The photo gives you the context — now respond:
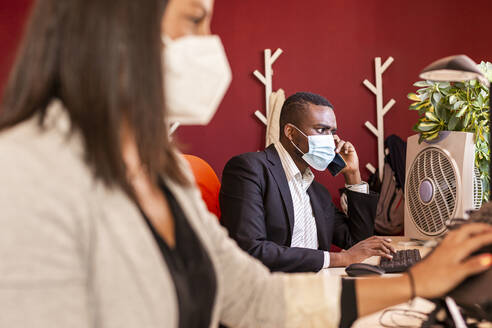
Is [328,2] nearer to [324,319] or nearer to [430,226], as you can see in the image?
[430,226]

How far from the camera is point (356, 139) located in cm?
318

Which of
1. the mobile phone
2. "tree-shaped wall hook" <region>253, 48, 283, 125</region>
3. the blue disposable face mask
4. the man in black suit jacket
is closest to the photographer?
the man in black suit jacket

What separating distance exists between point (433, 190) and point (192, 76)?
149 centimetres

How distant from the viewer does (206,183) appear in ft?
6.73

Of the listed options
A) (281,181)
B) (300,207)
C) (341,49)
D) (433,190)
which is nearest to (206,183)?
(281,181)

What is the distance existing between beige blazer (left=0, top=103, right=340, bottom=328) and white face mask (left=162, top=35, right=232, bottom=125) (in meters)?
0.16

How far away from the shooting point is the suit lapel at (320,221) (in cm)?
225

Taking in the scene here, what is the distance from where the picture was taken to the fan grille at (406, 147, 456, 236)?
6.43ft

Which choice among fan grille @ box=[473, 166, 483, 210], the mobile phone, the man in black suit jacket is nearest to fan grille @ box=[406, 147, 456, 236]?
fan grille @ box=[473, 166, 483, 210]

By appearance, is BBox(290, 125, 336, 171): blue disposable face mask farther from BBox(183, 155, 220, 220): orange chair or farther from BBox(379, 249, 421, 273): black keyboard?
BBox(379, 249, 421, 273): black keyboard

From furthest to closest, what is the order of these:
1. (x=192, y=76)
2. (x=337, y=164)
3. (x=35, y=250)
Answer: (x=337, y=164) → (x=192, y=76) → (x=35, y=250)

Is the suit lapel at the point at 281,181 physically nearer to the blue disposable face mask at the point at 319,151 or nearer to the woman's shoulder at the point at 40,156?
the blue disposable face mask at the point at 319,151

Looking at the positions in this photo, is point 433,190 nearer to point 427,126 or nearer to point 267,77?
point 427,126

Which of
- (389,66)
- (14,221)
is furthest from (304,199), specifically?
(14,221)
